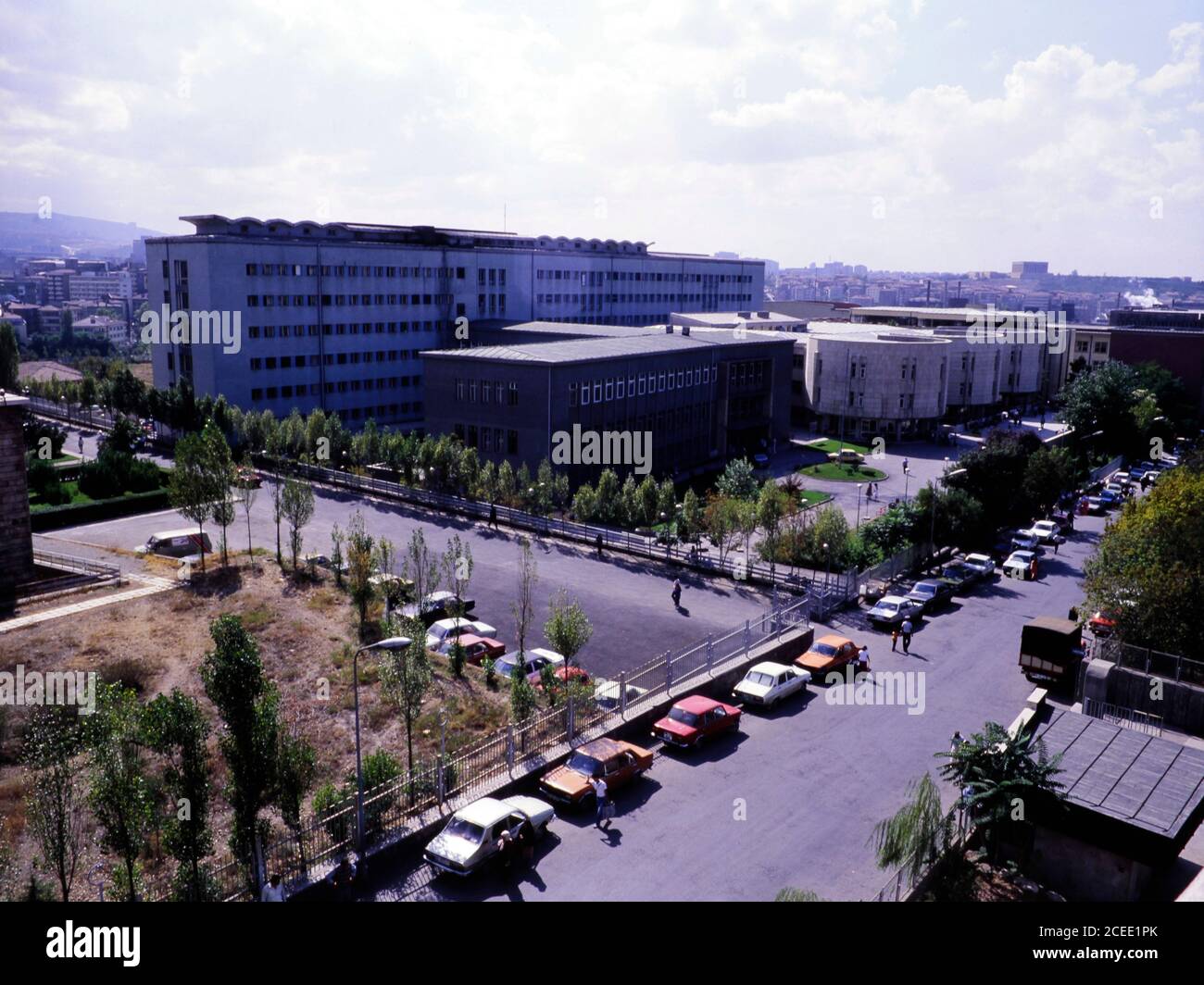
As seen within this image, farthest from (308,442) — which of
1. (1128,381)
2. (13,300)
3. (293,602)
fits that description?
(13,300)

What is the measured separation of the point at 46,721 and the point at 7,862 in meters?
2.45

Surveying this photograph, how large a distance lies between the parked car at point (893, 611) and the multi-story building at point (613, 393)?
744 inches

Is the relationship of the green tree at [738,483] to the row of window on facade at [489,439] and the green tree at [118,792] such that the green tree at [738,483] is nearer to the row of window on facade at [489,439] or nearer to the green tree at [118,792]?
the row of window on facade at [489,439]

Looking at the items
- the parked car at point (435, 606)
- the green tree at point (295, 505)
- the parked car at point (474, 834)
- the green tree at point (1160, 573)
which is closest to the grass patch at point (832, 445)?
the green tree at point (1160, 573)

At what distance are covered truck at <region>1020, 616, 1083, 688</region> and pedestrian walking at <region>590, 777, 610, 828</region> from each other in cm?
1447


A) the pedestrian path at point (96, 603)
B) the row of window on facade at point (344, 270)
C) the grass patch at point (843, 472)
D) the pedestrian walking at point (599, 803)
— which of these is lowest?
the pedestrian walking at point (599, 803)

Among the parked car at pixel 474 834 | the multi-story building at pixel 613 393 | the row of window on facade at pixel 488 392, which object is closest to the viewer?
the parked car at pixel 474 834

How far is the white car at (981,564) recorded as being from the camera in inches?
1433

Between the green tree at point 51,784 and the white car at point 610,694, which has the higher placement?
the green tree at point 51,784

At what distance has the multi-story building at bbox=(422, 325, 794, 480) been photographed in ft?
149

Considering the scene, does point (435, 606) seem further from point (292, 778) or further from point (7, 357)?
point (7, 357)

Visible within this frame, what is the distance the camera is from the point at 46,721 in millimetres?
14898
